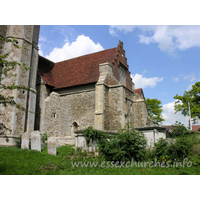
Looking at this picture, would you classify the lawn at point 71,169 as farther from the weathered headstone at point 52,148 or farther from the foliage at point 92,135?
the weathered headstone at point 52,148

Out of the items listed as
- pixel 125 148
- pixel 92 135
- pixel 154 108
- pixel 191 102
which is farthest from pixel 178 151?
pixel 154 108

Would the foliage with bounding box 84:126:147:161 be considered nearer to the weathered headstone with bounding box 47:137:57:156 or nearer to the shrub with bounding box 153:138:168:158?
the shrub with bounding box 153:138:168:158

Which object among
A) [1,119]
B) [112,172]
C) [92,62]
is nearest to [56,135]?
[1,119]

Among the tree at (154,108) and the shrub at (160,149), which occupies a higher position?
the tree at (154,108)

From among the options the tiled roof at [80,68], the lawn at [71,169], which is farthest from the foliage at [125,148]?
the tiled roof at [80,68]

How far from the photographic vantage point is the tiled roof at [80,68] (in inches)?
818

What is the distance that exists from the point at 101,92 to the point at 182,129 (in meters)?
9.21

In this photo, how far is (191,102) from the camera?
29.0m

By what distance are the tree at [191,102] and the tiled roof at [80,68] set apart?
1065 centimetres

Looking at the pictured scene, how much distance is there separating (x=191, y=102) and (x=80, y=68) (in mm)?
17818

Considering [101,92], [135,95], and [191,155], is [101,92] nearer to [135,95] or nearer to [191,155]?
[135,95]

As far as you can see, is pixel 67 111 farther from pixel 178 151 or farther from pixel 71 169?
pixel 178 151

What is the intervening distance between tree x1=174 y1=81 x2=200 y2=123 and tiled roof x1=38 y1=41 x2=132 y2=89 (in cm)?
1065

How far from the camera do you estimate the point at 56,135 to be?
19.2 meters
